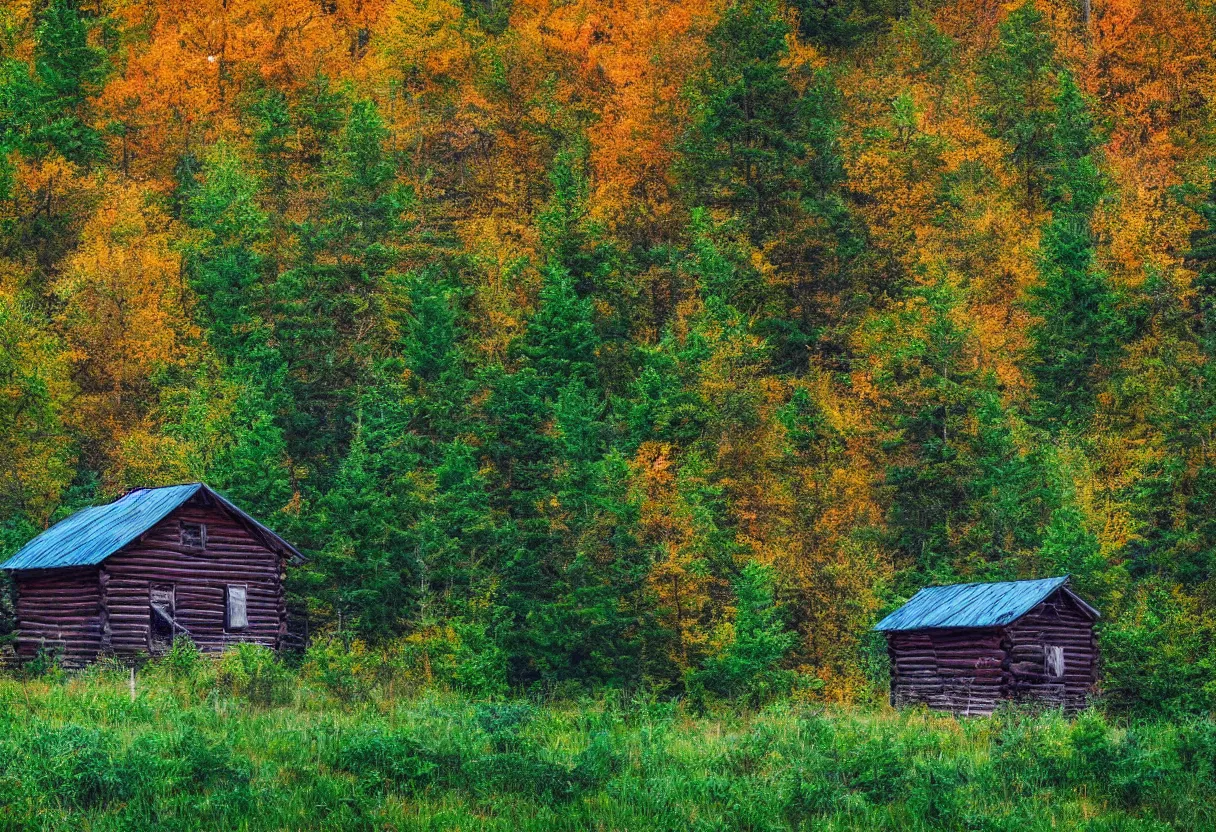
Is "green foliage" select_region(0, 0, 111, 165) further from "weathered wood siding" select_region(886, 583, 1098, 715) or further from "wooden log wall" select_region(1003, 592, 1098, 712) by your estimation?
"wooden log wall" select_region(1003, 592, 1098, 712)

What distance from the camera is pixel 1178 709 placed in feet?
130

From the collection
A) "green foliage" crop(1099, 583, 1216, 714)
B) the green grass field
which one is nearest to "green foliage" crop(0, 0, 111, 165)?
the green grass field

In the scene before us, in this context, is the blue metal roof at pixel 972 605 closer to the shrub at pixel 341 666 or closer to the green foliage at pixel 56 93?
the shrub at pixel 341 666

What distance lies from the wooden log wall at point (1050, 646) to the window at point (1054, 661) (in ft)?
0.21

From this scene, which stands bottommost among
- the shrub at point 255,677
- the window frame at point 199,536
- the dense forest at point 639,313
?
the shrub at point 255,677

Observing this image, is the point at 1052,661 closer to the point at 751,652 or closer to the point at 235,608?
the point at 751,652

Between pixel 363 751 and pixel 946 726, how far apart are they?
542 inches

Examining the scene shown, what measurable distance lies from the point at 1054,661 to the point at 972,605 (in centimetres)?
250

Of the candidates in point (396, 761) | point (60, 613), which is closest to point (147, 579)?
point (60, 613)

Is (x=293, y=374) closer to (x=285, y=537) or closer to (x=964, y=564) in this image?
(x=285, y=537)

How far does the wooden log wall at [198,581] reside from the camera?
1508 inches

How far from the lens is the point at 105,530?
39125 mm

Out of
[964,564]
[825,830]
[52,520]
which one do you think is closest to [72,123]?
[52,520]

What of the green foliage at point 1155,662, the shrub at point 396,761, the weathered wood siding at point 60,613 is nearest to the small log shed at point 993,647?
the green foliage at point 1155,662
